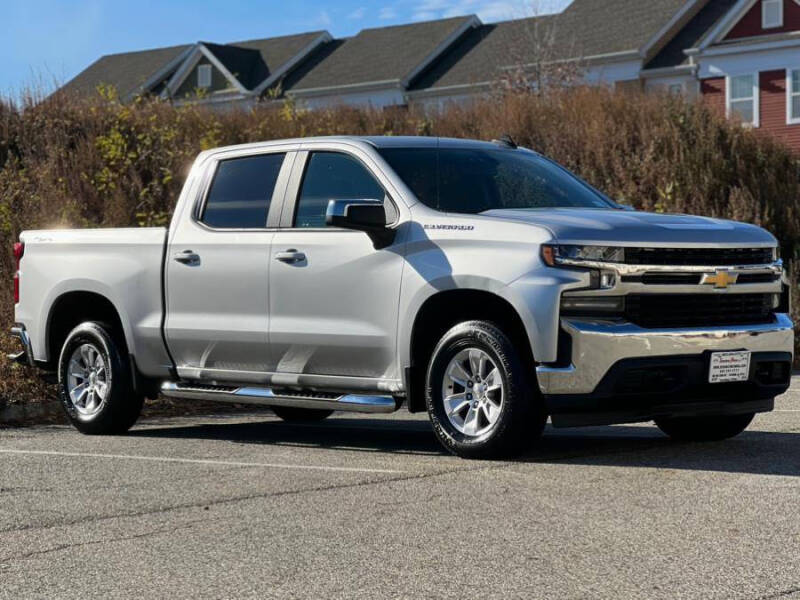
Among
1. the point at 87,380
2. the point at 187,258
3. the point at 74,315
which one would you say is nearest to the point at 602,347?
the point at 187,258

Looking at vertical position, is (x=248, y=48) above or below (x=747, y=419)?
above

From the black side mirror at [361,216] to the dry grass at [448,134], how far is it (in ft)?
32.1

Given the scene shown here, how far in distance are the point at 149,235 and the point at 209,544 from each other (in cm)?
436

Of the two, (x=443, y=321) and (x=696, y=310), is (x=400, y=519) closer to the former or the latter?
(x=443, y=321)

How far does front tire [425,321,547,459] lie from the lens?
7.65 metres

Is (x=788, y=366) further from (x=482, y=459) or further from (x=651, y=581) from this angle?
(x=651, y=581)

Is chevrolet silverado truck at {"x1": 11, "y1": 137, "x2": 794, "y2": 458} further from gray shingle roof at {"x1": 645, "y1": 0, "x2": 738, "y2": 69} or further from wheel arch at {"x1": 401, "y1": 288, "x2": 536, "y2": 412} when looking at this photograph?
gray shingle roof at {"x1": 645, "y1": 0, "x2": 738, "y2": 69}

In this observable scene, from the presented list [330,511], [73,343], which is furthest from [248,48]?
[330,511]

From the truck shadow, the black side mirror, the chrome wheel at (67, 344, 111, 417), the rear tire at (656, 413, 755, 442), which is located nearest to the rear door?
the truck shadow

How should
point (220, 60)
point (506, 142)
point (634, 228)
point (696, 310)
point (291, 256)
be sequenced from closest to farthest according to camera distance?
point (634, 228) → point (696, 310) → point (291, 256) → point (506, 142) → point (220, 60)

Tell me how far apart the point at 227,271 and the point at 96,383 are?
5.45ft

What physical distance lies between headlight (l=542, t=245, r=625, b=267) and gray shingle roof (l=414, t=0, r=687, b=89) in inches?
1462

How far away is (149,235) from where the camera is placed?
388 inches

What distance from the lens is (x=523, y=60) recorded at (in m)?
45.3
